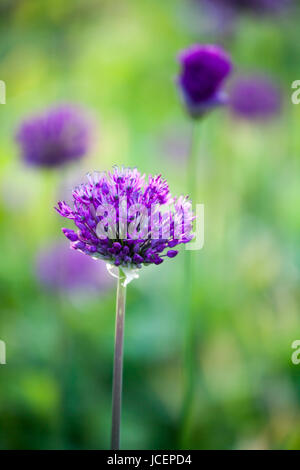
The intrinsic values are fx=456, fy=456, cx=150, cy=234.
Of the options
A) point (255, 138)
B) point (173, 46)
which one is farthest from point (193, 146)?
point (173, 46)

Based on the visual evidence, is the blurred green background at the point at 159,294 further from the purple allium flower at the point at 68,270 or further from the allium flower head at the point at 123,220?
the allium flower head at the point at 123,220

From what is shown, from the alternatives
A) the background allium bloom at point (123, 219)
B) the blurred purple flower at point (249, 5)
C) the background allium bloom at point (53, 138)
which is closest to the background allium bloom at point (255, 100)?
the blurred purple flower at point (249, 5)

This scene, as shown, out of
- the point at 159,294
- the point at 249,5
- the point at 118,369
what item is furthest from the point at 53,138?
the point at 249,5

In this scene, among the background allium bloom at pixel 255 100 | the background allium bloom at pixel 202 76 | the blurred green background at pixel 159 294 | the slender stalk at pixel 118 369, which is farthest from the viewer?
the background allium bloom at pixel 255 100

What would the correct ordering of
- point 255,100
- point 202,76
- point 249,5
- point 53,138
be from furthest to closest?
1. point 255,100
2. point 249,5
3. point 53,138
4. point 202,76

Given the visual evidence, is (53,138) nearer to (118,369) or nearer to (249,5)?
(118,369)

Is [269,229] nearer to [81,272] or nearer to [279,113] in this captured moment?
[279,113]

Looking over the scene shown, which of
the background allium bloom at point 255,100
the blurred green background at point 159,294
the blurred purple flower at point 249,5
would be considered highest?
the blurred purple flower at point 249,5
